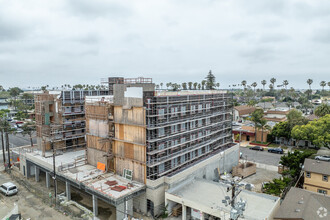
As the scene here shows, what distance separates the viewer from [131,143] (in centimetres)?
3338

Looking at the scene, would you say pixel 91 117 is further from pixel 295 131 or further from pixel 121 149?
pixel 295 131

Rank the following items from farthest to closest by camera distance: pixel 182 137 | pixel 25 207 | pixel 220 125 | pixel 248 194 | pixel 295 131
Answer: pixel 295 131
pixel 220 125
pixel 182 137
pixel 25 207
pixel 248 194

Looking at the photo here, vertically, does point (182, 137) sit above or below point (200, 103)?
below

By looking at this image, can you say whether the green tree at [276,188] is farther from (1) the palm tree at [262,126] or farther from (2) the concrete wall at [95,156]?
(1) the palm tree at [262,126]

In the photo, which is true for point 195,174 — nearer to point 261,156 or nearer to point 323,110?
point 261,156

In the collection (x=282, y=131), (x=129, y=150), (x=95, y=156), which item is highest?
(x=129, y=150)

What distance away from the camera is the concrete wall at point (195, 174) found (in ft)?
103

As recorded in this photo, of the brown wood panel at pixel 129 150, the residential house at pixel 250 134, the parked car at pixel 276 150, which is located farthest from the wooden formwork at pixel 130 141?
Answer: the residential house at pixel 250 134

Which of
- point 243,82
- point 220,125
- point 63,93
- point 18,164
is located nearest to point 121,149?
point 63,93

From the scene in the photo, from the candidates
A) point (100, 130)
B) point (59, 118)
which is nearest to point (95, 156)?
point (100, 130)

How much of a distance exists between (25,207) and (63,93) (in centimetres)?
2134

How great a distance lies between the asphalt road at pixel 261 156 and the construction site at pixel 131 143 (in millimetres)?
11016

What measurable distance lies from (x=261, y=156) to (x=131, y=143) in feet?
132

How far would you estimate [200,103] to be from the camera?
4153 centimetres
